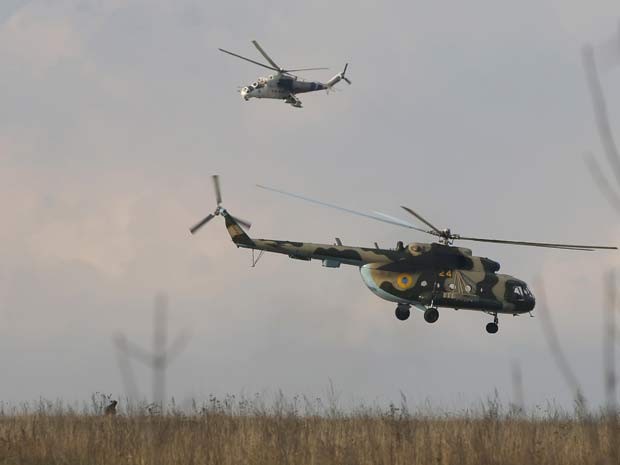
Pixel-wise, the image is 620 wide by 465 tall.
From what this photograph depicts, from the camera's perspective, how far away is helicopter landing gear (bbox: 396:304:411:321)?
30.8 meters

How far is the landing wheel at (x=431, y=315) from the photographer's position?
2977 cm

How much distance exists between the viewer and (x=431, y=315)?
29766 millimetres

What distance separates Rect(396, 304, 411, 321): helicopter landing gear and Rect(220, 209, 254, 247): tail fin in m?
5.01

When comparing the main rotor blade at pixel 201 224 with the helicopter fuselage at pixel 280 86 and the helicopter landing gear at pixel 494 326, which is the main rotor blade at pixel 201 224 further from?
the helicopter fuselage at pixel 280 86

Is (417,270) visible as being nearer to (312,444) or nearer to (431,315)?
(431,315)

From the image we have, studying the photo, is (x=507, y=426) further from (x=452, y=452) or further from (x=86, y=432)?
(x=86, y=432)

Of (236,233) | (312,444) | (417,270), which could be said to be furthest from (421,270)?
(312,444)

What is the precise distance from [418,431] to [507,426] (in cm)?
149

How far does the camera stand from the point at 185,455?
14953mm

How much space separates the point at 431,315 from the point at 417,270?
144cm

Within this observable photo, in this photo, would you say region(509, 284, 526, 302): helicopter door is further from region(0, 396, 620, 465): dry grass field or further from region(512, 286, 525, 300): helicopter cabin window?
region(0, 396, 620, 465): dry grass field

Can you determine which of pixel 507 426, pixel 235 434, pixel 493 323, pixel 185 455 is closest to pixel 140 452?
pixel 185 455

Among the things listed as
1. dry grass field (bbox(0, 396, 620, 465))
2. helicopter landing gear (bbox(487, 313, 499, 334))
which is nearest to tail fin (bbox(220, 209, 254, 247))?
helicopter landing gear (bbox(487, 313, 499, 334))

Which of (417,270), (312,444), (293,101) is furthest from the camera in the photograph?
(293,101)
